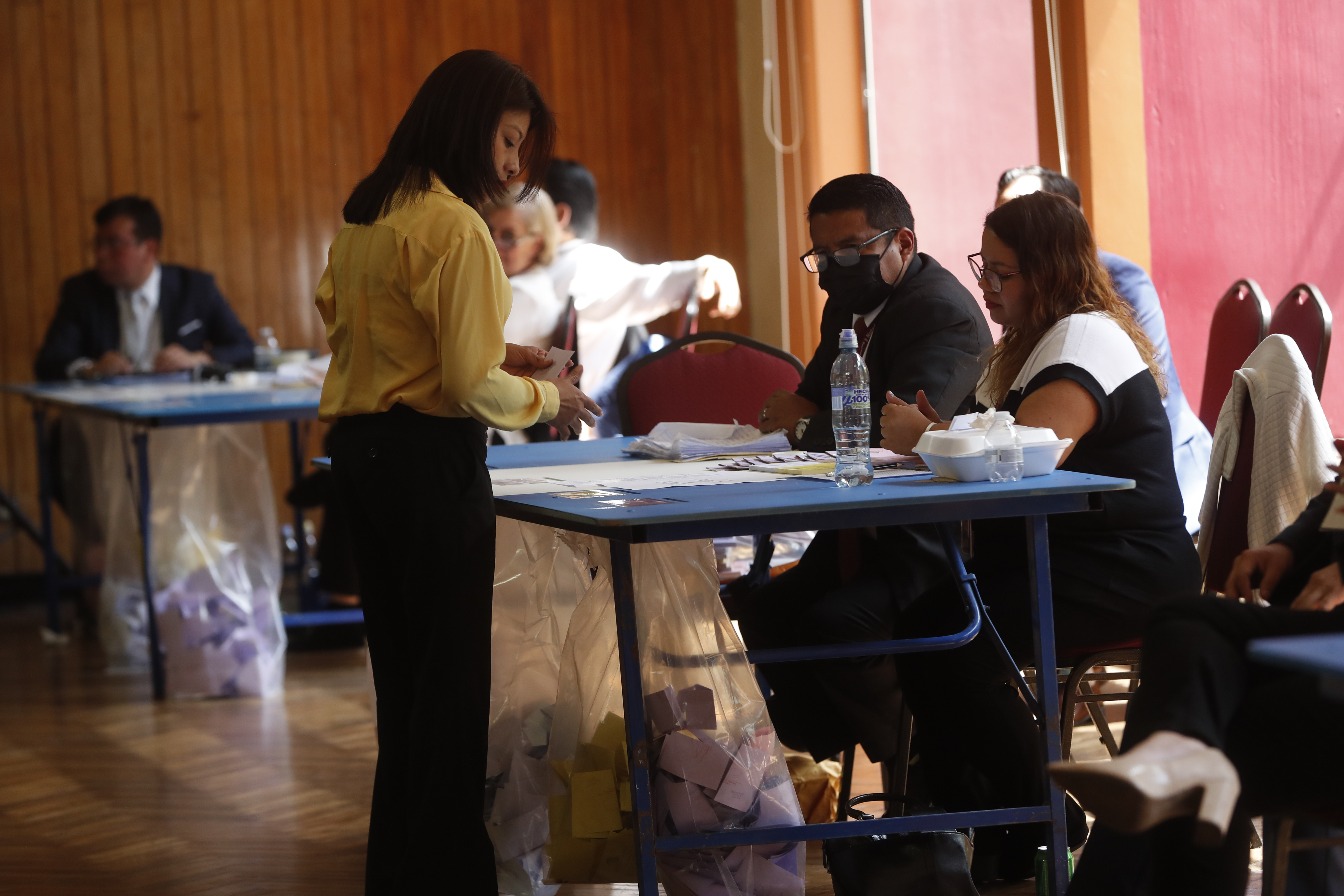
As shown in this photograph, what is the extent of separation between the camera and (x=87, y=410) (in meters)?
4.49

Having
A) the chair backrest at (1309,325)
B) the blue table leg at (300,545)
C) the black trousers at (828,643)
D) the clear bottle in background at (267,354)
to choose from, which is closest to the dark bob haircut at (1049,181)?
the chair backrest at (1309,325)

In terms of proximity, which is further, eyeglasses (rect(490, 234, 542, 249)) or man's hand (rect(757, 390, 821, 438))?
eyeglasses (rect(490, 234, 542, 249))

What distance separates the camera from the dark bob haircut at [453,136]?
2.13 m

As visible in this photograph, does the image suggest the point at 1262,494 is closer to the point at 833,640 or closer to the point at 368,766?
the point at 833,640

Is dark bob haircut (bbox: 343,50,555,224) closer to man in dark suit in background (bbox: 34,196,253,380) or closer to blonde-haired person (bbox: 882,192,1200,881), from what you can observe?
blonde-haired person (bbox: 882,192,1200,881)

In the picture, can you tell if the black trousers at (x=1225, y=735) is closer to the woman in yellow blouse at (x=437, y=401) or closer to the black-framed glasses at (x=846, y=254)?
the woman in yellow blouse at (x=437, y=401)

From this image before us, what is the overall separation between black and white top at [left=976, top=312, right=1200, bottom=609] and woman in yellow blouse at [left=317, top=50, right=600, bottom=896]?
2.60ft

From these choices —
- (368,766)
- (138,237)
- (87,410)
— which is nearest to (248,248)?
(138,237)

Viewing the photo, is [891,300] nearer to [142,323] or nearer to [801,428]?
[801,428]

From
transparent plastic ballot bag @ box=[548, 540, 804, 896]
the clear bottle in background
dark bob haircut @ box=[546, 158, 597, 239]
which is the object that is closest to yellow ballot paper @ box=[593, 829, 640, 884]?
transparent plastic ballot bag @ box=[548, 540, 804, 896]

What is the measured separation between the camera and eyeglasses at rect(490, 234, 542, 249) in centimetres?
426

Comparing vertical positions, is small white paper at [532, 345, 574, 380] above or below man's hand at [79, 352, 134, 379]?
below

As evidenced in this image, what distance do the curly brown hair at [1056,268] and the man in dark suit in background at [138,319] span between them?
12.4ft

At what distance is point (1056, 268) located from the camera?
7.68ft
